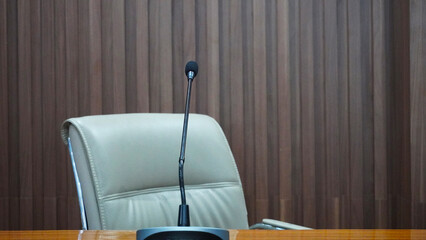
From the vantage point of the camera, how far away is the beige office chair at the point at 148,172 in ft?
6.09

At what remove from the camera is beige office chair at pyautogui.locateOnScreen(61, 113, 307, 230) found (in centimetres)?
186

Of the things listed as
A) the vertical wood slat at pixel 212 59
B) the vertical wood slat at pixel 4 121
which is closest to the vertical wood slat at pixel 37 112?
the vertical wood slat at pixel 4 121

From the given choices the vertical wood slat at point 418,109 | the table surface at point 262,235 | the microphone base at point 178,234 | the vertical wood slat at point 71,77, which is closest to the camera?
the microphone base at point 178,234

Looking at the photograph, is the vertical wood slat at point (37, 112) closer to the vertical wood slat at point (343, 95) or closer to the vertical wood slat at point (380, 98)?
the vertical wood slat at point (343, 95)

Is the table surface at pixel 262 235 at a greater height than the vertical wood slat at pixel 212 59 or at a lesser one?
lesser

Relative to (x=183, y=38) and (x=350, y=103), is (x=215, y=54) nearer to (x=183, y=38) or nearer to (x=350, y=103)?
(x=183, y=38)

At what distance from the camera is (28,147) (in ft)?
11.1

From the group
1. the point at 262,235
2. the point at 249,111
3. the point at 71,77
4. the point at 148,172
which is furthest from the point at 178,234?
the point at 71,77

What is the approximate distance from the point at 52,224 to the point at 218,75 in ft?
4.15

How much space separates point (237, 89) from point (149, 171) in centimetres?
147

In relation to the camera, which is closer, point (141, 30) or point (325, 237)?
point (325, 237)

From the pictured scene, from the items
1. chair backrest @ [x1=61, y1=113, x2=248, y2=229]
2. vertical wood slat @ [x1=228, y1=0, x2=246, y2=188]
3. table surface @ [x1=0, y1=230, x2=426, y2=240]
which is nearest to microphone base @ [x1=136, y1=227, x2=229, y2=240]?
table surface @ [x1=0, y1=230, x2=426, y2=240]

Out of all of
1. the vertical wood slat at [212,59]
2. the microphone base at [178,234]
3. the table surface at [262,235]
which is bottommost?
the table surface at [262,235]

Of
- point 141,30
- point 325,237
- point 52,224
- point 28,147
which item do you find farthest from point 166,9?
point 325,237
